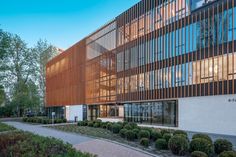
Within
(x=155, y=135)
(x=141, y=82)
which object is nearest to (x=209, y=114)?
(x=155, y=135)

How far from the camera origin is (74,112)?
5022cm

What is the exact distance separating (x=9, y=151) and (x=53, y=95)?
54795 mm

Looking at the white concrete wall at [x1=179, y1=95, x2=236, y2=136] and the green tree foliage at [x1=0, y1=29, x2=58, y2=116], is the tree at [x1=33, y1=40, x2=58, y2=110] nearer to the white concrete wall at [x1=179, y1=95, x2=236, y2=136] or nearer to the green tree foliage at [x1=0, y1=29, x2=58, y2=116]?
the green tree foliage at [x1=0, y1=29, x2=58, y2=116]

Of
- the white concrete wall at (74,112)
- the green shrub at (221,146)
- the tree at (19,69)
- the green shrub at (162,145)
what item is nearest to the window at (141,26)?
the white concrete wall at (74,112)

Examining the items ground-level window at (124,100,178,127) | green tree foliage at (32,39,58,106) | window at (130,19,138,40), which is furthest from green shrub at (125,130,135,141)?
green tree foliage at (32,39,58,106)

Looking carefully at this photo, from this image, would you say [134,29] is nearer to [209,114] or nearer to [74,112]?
[209,114]

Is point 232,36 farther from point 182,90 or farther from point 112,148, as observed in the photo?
point 112,148

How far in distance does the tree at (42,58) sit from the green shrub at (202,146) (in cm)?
6076

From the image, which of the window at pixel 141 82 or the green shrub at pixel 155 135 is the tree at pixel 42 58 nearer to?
the window at pixel 141 82

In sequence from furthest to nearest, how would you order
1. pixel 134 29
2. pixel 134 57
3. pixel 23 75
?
1. pixel 23 75
2. pixel 134 29
3. pixel 134 57

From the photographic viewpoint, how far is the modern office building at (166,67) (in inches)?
915

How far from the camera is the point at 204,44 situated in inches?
984

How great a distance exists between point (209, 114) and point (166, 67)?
721 centimetres

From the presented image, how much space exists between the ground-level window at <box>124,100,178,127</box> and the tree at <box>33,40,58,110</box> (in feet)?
128
